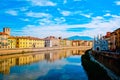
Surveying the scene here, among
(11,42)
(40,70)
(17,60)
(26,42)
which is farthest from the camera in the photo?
(26,42)

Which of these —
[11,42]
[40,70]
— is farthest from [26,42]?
[40,70]

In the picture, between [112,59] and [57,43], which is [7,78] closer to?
[112,59]

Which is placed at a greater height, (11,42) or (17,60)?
(11,42)

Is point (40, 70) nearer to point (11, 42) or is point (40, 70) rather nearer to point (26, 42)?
point (11, 42)

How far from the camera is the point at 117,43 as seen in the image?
5775 cm

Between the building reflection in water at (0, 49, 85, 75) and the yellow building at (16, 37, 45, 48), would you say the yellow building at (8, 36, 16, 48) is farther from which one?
the building reflection in water at (0, 49, 85, 75)

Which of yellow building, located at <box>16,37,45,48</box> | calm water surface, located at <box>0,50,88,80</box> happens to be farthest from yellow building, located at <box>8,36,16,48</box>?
calm water surface, located at <box>0,50,88,80</box>

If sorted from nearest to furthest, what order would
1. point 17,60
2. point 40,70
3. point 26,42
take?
point 40,70 < point 17,60 < point 26,42

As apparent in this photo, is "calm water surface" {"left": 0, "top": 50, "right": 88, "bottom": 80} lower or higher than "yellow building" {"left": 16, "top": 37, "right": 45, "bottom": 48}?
lower

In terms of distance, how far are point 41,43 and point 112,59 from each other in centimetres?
11341

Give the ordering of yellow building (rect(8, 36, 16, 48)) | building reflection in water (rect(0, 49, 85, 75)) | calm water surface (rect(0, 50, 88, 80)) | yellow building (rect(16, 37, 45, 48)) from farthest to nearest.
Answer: yellow building (rect(16, 37, 45, 48))
yellow building (rect(8, 36, 16, 48))
building reflection in water (rect(0, 49, 85, 75))
calm water surface (rect(0, 50, 88, 80))

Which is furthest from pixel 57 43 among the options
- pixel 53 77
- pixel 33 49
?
pixel 53 77

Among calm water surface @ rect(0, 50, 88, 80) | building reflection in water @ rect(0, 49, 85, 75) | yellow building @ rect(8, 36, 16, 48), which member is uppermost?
yellow building @ rect(8, 36, 16, 48)

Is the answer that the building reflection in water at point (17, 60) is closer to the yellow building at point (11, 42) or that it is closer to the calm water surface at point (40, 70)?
the calm water surface at point (40, 70)
